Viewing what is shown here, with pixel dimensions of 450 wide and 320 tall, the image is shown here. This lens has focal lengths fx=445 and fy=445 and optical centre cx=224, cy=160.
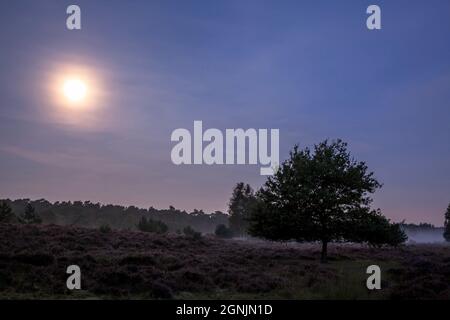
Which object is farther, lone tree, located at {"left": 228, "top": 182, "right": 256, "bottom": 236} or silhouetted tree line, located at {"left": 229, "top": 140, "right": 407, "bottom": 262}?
lone tree, located at {"left": 228, "top": 182, "right": 256, "bottom": 236}

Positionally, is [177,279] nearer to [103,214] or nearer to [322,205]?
[322,205]

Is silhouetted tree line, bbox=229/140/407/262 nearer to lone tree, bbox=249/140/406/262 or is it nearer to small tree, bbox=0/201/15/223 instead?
lone tree, bbox=249/140/406/262

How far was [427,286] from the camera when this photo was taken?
722 inches

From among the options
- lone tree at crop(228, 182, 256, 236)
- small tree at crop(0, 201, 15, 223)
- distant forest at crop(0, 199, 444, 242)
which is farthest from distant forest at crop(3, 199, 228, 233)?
small tree at crop(0, 201, 15, 223)

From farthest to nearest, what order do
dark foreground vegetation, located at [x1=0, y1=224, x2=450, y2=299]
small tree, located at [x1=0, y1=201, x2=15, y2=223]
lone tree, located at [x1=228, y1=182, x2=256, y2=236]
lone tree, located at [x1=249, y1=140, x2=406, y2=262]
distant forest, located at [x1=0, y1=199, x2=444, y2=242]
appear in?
distant forest, located at [x1=0, y1=199, x2=444, y2=242] < lone tree, located at [x1=228, y1=182, x2=256, y2=236] < small tree, located at [x1=0, y1=201, x2=15, y2=223] < lone tree, located at [x1=249, y1=140, x2=406, y2=262] < dark foreground vegetation, located at [x1=0, y1=224, x2=450, y2=299]

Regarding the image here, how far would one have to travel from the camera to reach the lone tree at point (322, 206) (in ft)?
97.0

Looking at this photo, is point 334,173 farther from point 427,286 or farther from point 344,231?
point 427,286

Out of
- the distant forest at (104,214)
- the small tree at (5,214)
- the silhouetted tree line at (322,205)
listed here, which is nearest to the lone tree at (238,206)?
the distant forest at (104,214)

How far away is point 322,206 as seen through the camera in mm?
29656

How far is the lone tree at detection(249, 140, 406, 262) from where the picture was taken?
29.6 metres

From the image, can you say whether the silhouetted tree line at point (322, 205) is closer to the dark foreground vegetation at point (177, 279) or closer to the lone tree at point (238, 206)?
the dark foreground vegetation at point (177, 279)

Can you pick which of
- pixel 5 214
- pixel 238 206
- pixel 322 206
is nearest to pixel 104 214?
pixel 238 206
